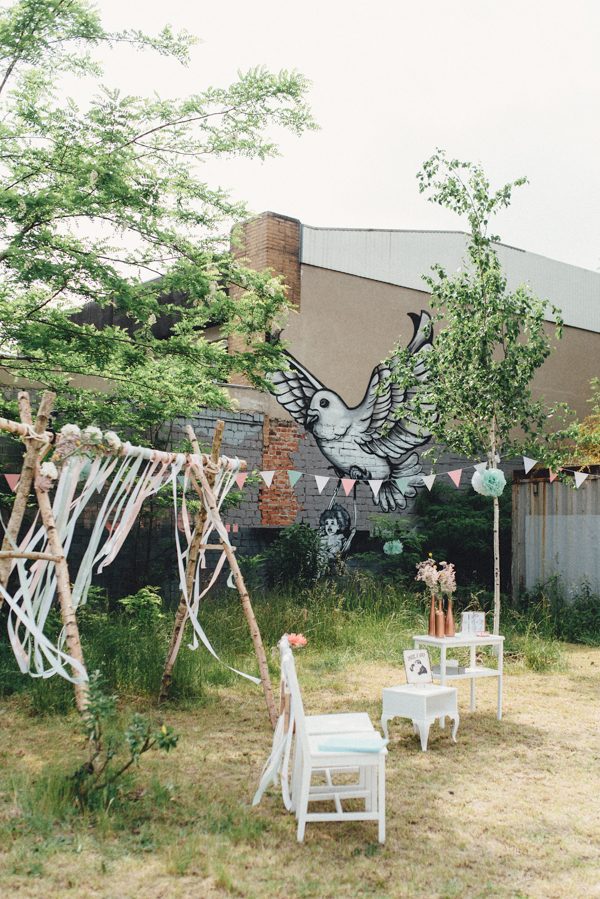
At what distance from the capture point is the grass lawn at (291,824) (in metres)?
3.47

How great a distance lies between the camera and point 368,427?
13.0 metres

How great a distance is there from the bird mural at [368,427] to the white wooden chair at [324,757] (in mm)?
7995

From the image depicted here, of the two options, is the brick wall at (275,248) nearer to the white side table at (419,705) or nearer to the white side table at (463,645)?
the white side table at (463,645)

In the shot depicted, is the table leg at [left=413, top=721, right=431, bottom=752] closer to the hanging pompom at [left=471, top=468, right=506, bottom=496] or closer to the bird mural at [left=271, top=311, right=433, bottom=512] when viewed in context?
the hanging pompom at [left=471, top=468, right=506, bottom=496]

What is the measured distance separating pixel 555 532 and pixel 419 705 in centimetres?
653

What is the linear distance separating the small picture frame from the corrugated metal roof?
282 inches

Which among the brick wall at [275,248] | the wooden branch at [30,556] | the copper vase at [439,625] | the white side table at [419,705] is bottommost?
the white side table at [419,705]

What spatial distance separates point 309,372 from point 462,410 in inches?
154

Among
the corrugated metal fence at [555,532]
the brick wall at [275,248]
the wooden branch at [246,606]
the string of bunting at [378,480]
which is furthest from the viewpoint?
the brick wall at [275,248]

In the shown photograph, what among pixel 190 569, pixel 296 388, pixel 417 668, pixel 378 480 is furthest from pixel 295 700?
pixel 378 480

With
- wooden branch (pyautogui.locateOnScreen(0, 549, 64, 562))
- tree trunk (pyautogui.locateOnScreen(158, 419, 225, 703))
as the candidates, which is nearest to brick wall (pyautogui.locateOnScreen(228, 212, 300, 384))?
tree trunk (pyautogui.locateOnScreen(158, 419, 225, 703))

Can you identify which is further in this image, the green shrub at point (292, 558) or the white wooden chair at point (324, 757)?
the green shrub at point (292, 558)

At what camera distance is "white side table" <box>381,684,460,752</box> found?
5504 mm

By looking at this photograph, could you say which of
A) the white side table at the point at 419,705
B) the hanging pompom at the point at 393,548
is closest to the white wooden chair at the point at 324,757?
the white side table at the point at 419,705
